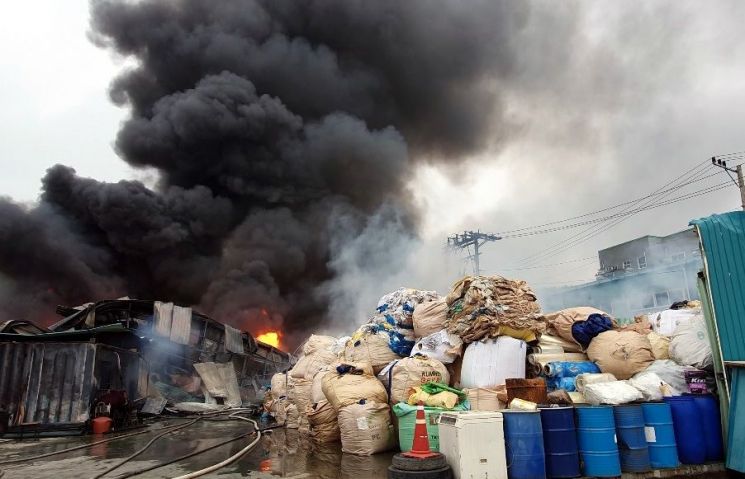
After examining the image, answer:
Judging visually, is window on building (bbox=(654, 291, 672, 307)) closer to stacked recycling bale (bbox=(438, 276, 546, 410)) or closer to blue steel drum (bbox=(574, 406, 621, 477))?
stacked recycling bale (bbox=(438, 276, 546, 410))

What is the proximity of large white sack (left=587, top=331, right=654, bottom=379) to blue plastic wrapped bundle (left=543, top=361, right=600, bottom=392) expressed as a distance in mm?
139

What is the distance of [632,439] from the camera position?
12.3 ft

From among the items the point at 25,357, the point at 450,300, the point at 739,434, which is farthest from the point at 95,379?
the point at 739,434

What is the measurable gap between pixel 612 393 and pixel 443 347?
201cm

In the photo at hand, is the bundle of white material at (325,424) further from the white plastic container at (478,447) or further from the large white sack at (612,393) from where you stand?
the large white sack at (612,393)

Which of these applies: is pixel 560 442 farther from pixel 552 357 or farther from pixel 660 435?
pixel 552 357

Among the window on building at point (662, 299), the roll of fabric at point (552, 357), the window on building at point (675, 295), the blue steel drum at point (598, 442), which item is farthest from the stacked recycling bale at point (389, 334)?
the window on building at point (662, 299)

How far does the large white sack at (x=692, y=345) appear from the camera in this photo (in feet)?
14.7

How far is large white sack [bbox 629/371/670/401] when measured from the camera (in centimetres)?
403

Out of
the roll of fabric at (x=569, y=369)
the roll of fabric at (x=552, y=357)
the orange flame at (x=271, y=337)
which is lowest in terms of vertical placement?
the roll of fabric at (x=569, y=369)

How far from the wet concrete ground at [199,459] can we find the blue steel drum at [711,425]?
2893 mm

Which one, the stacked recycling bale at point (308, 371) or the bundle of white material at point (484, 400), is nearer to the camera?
the bundle of white material at point (484, 400)

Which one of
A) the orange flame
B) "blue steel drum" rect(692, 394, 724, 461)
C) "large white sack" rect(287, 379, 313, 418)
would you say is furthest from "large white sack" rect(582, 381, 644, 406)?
the orange flame

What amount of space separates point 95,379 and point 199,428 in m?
2.20
